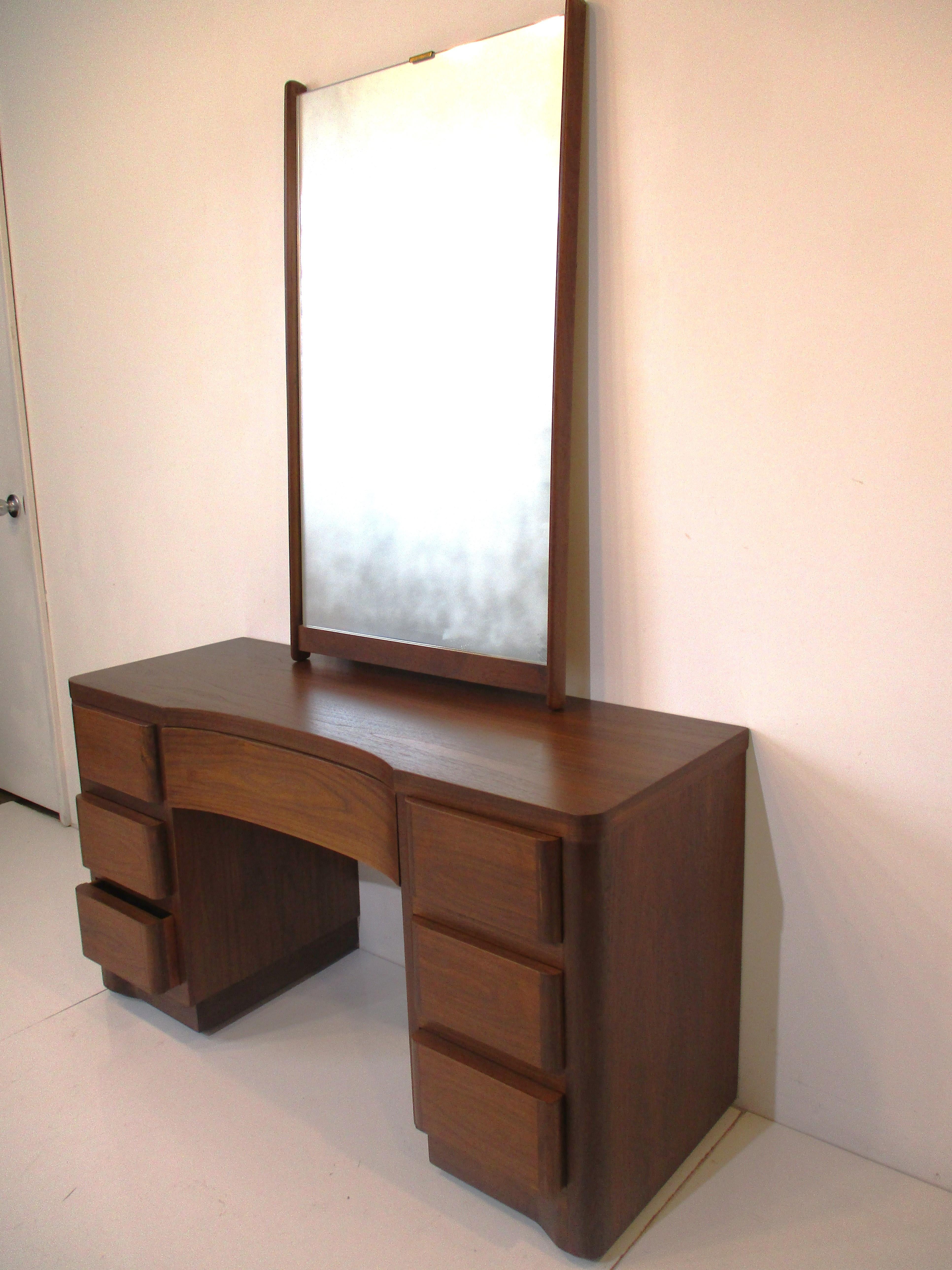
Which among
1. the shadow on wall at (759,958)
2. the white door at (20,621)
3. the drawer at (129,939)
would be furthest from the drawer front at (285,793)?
the white door at (20,621)

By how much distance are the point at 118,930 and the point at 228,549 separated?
83 centimetres

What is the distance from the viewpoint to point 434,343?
64.2 inches

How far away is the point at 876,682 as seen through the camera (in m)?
1.35

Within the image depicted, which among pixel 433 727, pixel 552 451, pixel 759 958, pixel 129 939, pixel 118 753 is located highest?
pixel 552 451

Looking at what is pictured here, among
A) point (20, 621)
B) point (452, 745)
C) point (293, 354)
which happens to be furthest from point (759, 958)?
point (20, 621)

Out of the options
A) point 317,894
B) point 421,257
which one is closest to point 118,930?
point 317,894

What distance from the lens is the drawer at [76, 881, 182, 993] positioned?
1.77 m

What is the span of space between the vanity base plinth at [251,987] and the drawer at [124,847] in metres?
0.23

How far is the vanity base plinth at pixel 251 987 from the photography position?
1853mm

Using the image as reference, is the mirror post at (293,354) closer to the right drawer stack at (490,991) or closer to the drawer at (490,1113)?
the right drawer stack at (490,991)

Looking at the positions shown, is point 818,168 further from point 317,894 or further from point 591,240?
point 317,894

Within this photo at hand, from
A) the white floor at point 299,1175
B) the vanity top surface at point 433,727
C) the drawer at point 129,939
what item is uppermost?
the vanity top surface at point 433,727

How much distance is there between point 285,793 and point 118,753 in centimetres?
42

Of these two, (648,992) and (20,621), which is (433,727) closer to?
(648,992)
